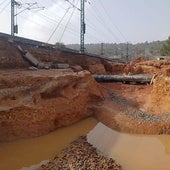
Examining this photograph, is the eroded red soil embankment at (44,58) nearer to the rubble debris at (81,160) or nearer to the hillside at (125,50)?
the rubble debris at (81,160)

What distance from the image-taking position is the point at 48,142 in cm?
1708

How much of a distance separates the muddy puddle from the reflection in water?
4.27 ft

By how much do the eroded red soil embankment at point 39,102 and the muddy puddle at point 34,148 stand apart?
1.84ft

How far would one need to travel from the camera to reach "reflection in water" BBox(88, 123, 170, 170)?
14.5 m

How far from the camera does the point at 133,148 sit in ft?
55.0

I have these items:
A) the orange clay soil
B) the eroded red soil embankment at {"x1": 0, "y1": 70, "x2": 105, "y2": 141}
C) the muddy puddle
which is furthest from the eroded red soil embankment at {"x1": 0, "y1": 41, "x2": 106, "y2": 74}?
the muddy puddle

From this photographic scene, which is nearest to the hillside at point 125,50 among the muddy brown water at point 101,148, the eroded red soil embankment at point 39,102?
the eroded red soil embankment at point 39,102

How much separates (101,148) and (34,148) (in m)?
3.41

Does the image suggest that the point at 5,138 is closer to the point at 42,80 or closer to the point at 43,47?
the point at 42,80

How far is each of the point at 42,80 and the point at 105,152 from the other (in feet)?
21.4

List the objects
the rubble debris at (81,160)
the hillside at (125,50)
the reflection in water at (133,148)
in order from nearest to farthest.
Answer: the rubble debris at (81,160)
the reflection in water at (133,148)
the hillside at (125,50)

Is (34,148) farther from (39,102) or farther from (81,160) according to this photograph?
(81,160)

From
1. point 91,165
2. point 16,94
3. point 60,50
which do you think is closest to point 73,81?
point 16,94

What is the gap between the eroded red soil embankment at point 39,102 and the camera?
55.6 ft
